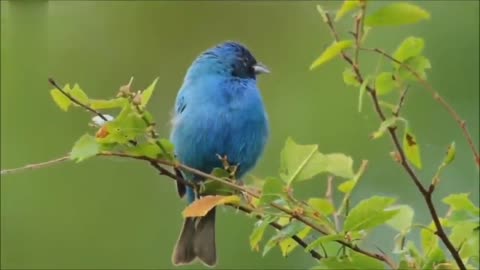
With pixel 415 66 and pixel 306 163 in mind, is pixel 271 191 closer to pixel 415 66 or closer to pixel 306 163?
pixel 306 163

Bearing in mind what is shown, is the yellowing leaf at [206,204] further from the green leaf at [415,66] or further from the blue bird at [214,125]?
the blue bird at [214,125]

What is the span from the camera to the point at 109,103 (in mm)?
1597


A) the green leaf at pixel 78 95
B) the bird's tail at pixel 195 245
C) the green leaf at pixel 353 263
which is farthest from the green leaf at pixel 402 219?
the bird's tail at pixel 195 245

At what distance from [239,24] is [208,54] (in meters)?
2.24

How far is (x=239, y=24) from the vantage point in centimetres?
545

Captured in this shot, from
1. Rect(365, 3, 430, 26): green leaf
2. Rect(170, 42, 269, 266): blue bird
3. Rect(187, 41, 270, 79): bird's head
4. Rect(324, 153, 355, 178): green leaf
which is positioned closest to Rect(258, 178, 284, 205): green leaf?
Rect(324, 153, 355, 178): green leaf

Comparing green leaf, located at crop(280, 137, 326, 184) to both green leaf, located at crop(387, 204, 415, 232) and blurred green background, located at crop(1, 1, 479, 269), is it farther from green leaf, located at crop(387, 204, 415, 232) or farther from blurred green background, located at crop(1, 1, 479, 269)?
blurred green background, located at crop(1, 1, 479, 269)

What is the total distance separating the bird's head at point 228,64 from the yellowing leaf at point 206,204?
1.49 m

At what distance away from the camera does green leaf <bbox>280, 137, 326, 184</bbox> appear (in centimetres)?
165

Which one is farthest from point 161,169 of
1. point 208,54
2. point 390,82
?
point 208,54

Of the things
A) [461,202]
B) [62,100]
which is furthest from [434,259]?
[62,100]

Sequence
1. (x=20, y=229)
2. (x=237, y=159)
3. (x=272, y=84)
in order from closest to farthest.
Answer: (x=237, y=159) → (x=272, y=84) → (x=20, y=229)

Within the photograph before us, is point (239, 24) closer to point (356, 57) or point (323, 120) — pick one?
point (323, 120)

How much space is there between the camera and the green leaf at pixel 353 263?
1.50 m
